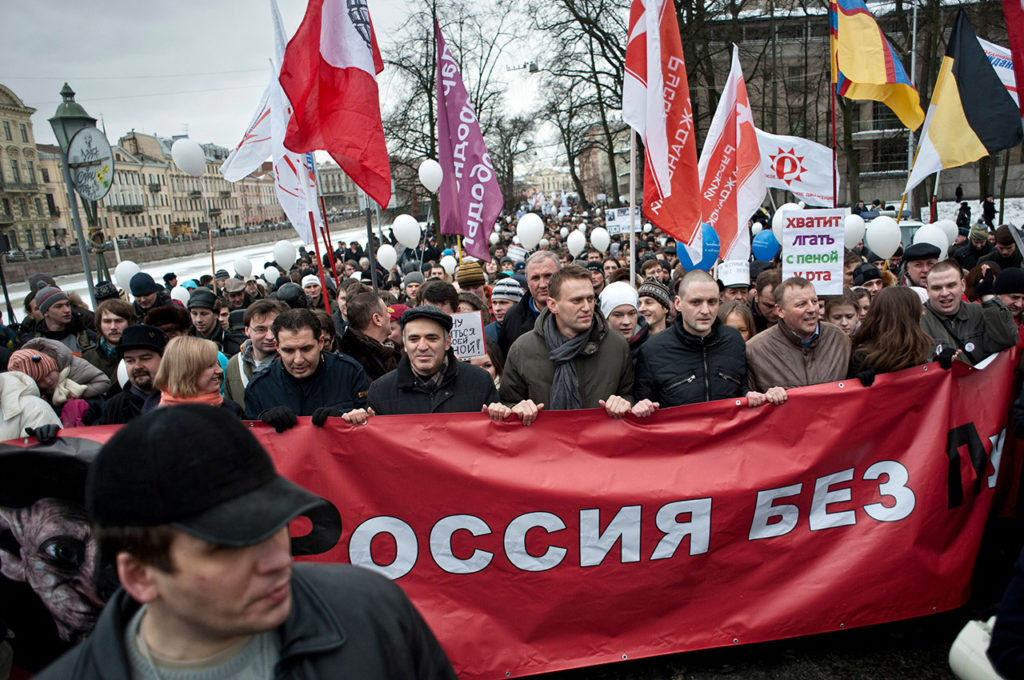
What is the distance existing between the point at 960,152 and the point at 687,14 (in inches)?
819

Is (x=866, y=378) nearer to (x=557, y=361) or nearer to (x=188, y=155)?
(x=557, y=361)

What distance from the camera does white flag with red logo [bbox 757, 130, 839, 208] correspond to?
777cm

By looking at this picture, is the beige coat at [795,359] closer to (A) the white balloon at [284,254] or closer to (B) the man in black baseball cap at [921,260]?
(B) the man in black baseball cap at [921,260]

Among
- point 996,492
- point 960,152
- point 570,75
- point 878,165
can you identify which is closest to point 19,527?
point 996,492

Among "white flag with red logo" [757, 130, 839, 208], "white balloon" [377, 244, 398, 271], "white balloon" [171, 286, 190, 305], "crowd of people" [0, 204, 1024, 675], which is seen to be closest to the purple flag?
"crowd of people" [0, 204, 1024, 675]

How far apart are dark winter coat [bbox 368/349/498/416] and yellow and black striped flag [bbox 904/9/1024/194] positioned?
5.59 m

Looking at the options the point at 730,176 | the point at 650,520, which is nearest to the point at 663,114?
the point at 730,176

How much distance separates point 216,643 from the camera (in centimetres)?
123

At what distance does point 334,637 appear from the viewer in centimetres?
124

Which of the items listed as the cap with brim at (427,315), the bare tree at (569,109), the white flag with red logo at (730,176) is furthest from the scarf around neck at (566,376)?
the bare tree at (569,109)

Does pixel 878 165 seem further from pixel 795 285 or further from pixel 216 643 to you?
pixel 216 643

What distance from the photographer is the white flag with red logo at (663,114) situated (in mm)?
5215

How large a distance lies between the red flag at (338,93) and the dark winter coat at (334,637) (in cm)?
380

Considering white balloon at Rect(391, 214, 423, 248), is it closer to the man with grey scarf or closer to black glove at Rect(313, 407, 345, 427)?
the man with grey scarf
